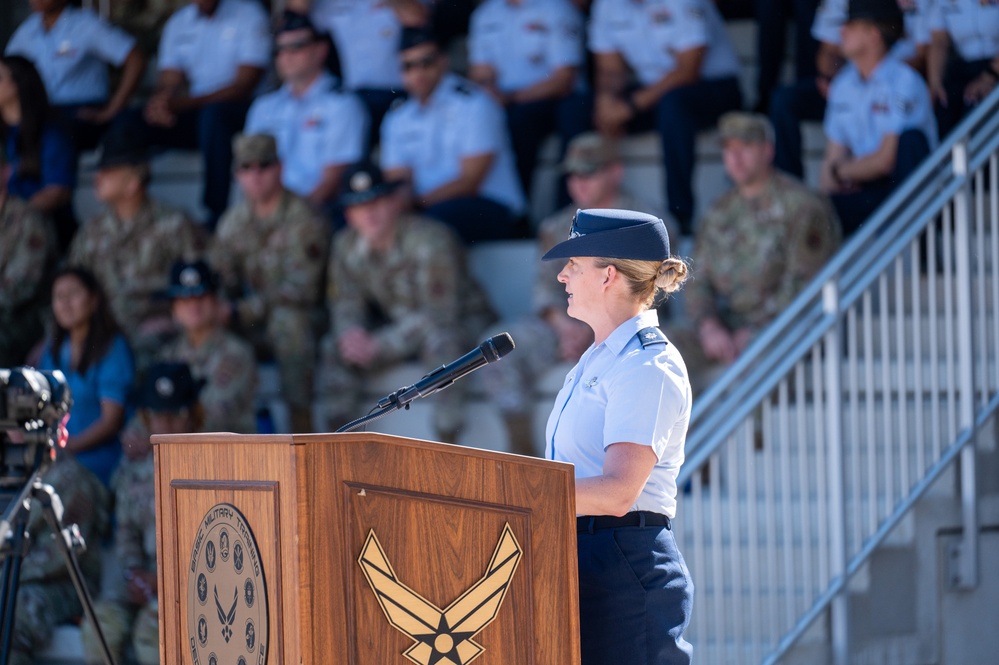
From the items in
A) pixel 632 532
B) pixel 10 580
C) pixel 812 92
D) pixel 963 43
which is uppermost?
pixel 963 43

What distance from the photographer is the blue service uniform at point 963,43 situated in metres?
5.39

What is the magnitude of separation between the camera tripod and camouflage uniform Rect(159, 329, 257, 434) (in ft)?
8.16

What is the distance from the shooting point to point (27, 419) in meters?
2.99

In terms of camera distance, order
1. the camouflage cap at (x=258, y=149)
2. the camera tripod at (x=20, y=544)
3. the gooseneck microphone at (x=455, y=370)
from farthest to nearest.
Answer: the camouflage cap at (x=258, y=149) → the camera tripod at (x=20, y=544) → the gooseneck microphone at (x=455, y=370)

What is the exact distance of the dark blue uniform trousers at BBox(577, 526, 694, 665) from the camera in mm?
2234

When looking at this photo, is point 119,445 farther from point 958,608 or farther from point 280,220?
point 958,608

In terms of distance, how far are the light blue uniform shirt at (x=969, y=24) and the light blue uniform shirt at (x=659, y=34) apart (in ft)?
3.00

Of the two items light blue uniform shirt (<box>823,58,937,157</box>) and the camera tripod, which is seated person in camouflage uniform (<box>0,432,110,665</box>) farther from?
light blue uniform shirt (<box>823,58,937,157</box>)

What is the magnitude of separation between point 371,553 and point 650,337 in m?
0.62

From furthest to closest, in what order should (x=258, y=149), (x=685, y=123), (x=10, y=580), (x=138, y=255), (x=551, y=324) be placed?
(x=138, y=255), (x=258, y=149), (x=685, y=123), (x=551, y=324), (x=10, y=580)

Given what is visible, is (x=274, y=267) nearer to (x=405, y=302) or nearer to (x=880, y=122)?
(x=405, y=302)

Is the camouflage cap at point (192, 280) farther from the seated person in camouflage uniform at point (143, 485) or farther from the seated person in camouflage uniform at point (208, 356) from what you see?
the seated person in camouflage uniform at point (143, 485)

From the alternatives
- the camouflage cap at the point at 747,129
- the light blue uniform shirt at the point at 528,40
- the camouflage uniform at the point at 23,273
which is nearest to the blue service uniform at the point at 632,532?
the camouflage cap at the point at 747,129

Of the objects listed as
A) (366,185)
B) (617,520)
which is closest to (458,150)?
(366,185)
